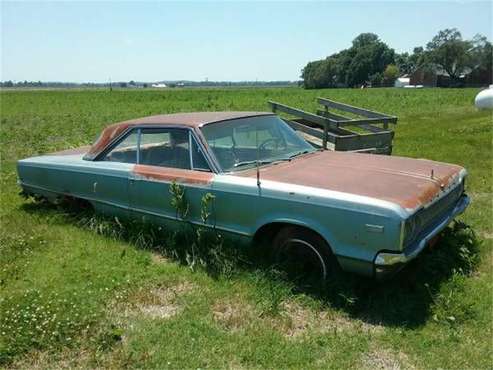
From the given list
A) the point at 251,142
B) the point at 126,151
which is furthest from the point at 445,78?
the point at 126,151

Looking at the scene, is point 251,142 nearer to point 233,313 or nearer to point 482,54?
point 233,313

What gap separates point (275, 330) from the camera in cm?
336

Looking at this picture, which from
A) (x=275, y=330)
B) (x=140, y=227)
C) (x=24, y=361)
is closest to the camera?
(x=24, y=361)

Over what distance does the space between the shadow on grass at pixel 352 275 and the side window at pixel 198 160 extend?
579 mm

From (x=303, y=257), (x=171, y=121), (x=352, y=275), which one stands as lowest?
(x=352, y=275)

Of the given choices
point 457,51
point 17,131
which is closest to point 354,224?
point 17,131

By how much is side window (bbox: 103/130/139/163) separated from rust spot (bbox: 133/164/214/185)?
0.22 metres

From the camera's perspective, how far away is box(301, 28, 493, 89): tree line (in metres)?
80.0

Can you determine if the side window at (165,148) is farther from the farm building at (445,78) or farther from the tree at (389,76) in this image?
the tree at (389,76)

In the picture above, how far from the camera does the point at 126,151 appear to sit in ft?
16.5

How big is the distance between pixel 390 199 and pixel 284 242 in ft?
3.27

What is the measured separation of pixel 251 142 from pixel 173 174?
0.87 metres

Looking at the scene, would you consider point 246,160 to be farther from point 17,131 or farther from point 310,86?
point 310,86

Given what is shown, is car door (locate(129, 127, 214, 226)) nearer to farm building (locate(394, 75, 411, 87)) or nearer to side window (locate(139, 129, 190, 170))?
side window (locate(139, 129, 190, 170))
